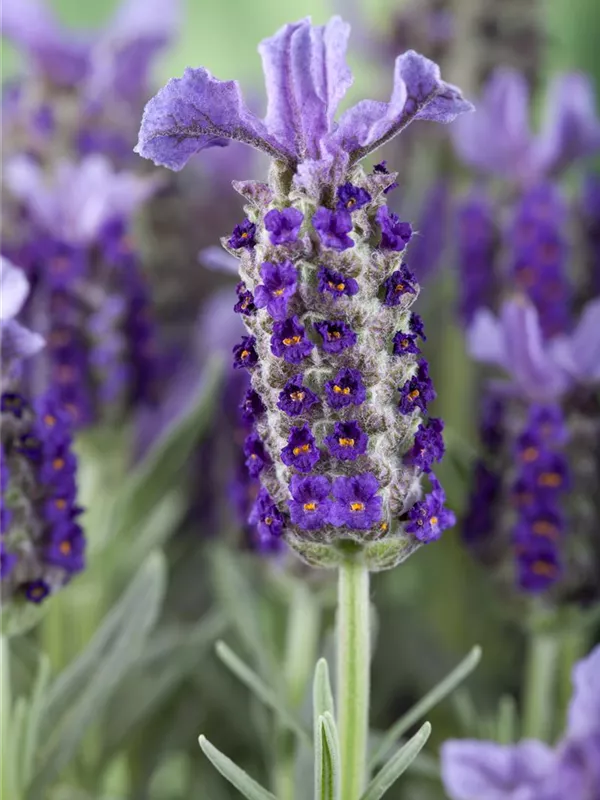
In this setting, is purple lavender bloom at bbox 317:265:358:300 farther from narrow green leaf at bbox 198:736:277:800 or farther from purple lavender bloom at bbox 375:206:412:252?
narrow green leaf at bbox 198:736:277:800

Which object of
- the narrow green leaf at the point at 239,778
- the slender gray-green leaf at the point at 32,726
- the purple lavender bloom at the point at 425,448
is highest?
the purple lavender bloom at the point at 425,448

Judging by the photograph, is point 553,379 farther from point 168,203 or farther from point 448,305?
point 168,203

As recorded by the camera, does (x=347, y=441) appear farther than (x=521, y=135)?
No

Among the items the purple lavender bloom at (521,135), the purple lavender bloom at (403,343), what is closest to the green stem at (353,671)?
the purple lavender bloom at (403,343)

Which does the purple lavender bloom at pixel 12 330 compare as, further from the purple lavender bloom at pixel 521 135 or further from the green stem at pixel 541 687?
the purple lavender bloom at pixel 521 135

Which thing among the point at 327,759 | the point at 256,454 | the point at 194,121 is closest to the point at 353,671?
the point at 327,759

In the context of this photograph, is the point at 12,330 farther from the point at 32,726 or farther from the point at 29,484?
the point at 32,726

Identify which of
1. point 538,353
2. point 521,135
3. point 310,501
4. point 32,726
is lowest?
point 32,726
